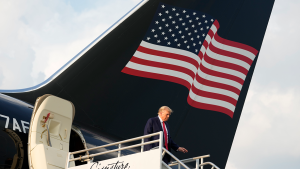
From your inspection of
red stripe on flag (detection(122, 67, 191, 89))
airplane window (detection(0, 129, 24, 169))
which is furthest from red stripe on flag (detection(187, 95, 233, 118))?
airplane window (detection(0, 129, 24, 169))

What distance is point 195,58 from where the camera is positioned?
27.0 ft

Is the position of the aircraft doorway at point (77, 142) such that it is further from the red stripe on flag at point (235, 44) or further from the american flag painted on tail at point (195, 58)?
the red stripe on flag at point (235, 44)

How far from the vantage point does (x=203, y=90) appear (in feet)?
27.8

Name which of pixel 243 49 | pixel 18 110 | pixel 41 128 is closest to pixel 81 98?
pixel 18 110

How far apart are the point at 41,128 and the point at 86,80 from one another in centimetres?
233

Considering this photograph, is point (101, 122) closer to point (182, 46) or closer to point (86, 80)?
point (86, 80)

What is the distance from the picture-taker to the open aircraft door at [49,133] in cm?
→ 467

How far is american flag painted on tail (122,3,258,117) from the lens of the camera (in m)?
7.72

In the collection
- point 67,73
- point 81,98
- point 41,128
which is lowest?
point 41,128

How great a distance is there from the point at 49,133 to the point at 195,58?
4223 millimetres

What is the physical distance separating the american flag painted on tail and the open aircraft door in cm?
241

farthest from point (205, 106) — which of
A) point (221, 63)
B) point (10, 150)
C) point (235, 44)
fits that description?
point (10, 150)

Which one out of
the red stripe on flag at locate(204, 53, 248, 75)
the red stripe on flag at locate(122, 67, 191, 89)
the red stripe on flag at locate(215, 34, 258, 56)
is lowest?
the red stripe on flag at locate(122, 67, 191, 89)

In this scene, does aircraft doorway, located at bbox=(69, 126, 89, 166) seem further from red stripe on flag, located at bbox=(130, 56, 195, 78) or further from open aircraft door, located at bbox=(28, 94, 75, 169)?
red stripe on flag, located at bbox=(130, 56, 195, 78)
